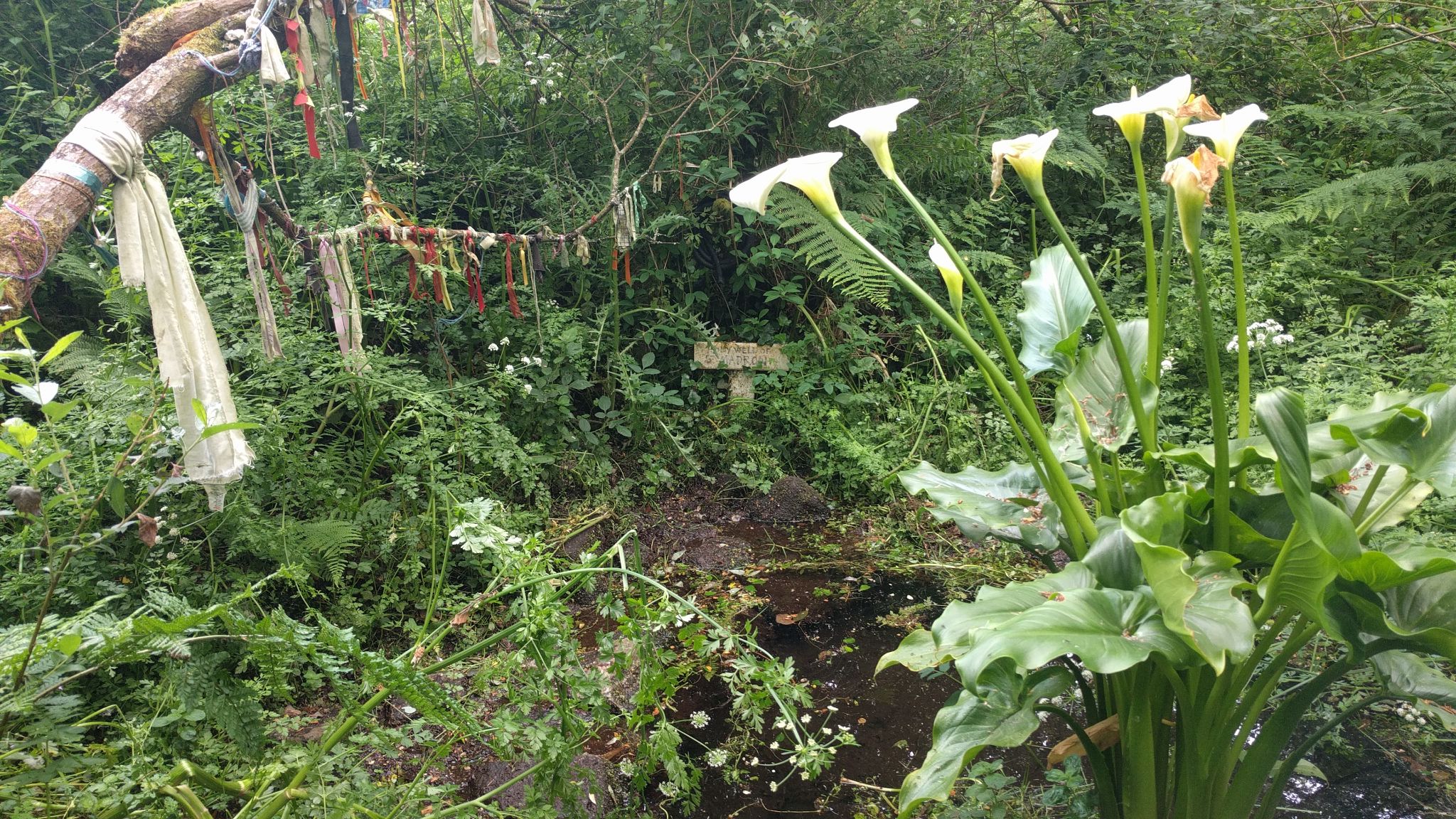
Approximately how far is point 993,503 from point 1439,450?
0.77m

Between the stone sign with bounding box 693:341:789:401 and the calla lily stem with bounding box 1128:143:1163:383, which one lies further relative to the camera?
the stone sign with bounding box 693:341:789:401

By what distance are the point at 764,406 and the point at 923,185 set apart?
6.14ft

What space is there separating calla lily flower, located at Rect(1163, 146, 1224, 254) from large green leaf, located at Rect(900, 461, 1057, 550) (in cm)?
63

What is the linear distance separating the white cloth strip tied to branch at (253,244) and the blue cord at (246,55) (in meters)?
0.27

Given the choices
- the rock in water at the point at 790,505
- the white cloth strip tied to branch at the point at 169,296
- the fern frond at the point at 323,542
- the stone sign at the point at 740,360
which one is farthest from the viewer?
the stone sign at the point at 740,360

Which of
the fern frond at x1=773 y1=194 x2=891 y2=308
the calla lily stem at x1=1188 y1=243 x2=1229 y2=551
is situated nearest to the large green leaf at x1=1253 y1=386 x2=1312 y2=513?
the calla lily stem at x1=1188 y1=243 x2=1229 y2=551

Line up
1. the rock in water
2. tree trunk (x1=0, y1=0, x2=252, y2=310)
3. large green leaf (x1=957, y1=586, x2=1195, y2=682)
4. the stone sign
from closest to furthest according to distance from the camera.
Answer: large green leaf (x1=957, y1=586, x2=1195, y2=682) → tree trunk (x1=0, y1=0, x2=252, y2=310) → the rock in water → the stone sign

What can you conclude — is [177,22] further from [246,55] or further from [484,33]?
[484,33]

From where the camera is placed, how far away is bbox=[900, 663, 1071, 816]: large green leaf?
1374mm

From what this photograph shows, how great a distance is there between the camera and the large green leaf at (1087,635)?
1170 mm

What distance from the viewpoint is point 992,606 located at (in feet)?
4.66

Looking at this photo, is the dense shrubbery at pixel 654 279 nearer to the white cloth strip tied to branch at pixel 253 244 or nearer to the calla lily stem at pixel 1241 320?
the white cloth strip tied to branch at pixel 253 244

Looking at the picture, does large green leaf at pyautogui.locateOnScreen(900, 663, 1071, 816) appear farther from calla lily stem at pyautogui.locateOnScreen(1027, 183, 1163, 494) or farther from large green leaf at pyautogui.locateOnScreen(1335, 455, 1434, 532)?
large green leaf at pyautogui.locateOnScreen(1335, 455, 1434, 532)

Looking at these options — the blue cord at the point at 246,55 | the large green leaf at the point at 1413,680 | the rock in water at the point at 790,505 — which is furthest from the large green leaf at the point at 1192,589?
the blue cord at the point at 246,55
